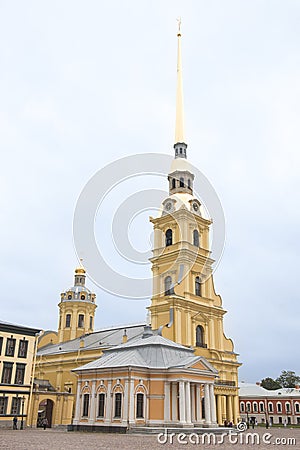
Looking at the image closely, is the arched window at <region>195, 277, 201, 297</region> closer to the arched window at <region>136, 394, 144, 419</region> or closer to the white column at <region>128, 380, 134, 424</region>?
the arched window at <region>136, 394, 144, 419</region>

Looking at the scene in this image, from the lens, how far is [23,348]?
124ft

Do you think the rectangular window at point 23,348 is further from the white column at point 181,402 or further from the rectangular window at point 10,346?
the white column at point 181,402

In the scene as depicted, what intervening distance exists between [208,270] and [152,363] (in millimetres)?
19060

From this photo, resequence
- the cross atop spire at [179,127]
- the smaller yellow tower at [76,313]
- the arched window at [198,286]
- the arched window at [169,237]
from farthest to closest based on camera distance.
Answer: the smaller yellow tower at [76,313] < the cross atop spire at [179,127] < the arched window at [169,237] < the arched window at [198,286]

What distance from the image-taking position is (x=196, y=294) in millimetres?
48469

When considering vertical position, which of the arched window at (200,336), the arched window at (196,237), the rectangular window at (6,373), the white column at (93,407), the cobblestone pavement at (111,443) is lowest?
the cobblestone pavement at (111,443)

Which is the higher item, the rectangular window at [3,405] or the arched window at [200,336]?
the arched window at [200,336]

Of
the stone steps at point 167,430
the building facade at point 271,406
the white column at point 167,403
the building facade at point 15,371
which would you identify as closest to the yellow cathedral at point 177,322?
the building facade at point 15,371

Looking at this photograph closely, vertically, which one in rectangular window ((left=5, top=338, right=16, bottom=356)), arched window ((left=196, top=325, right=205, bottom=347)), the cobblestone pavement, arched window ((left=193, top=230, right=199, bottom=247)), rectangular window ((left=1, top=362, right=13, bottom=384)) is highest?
arched window ((left=193, top=230, right=199, bottom=247))

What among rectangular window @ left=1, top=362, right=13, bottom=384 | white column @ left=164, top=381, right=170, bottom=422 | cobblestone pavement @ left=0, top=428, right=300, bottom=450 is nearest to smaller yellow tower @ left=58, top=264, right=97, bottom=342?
rectangular window @ left=1, top=362, right=13, bottom=384

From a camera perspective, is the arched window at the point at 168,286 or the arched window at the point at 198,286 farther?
the arched window at the point at 198,286

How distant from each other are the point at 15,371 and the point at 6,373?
0.80 m

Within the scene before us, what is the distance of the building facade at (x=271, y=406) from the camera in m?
66.2

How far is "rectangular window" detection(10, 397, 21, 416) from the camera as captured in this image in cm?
3583
